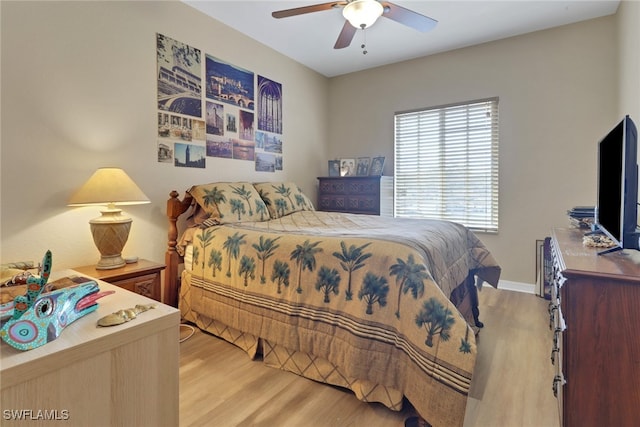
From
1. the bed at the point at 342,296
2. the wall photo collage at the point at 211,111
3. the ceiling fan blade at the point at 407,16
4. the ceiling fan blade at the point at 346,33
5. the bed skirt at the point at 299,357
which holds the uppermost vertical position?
the ceiling fan blade at the point at 346,33

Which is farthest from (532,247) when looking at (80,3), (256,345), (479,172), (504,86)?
(80,3)

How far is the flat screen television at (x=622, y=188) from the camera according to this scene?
1.21 m

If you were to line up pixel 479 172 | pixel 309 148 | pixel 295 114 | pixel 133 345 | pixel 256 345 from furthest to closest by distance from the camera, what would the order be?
pixel 309 148 < pixel 295 114 < pixel 479 172 < pixel 256 345 < pixel 133 345

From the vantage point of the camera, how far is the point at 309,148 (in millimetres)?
4305

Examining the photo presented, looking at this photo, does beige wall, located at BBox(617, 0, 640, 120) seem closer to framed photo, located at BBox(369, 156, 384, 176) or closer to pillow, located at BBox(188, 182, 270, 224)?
framed photo, located at BBox(369, 156, 384, 176)

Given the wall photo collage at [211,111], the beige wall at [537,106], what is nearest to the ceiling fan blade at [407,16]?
the beige wall at [537,106]

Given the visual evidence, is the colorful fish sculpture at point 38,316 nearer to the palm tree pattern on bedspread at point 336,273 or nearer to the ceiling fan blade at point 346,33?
the palm tree pattern on bedspread at point 336,273

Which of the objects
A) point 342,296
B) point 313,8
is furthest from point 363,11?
point 342,296

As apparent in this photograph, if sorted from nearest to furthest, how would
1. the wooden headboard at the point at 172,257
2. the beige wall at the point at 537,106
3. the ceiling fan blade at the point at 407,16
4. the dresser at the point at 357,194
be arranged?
the ceiling fan blade at the point at 407,16, the wooden headboard at the point at 172,257, the beige wall at the point at 537,106, the dresser at the point at 357,194

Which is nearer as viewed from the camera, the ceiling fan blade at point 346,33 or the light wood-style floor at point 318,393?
the light wood-style floor at point 318,393

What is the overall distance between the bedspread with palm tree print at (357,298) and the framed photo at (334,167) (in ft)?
6.92

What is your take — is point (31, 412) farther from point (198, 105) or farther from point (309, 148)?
point (309, 148)

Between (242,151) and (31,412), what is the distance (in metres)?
2.83

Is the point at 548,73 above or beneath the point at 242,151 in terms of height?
above
